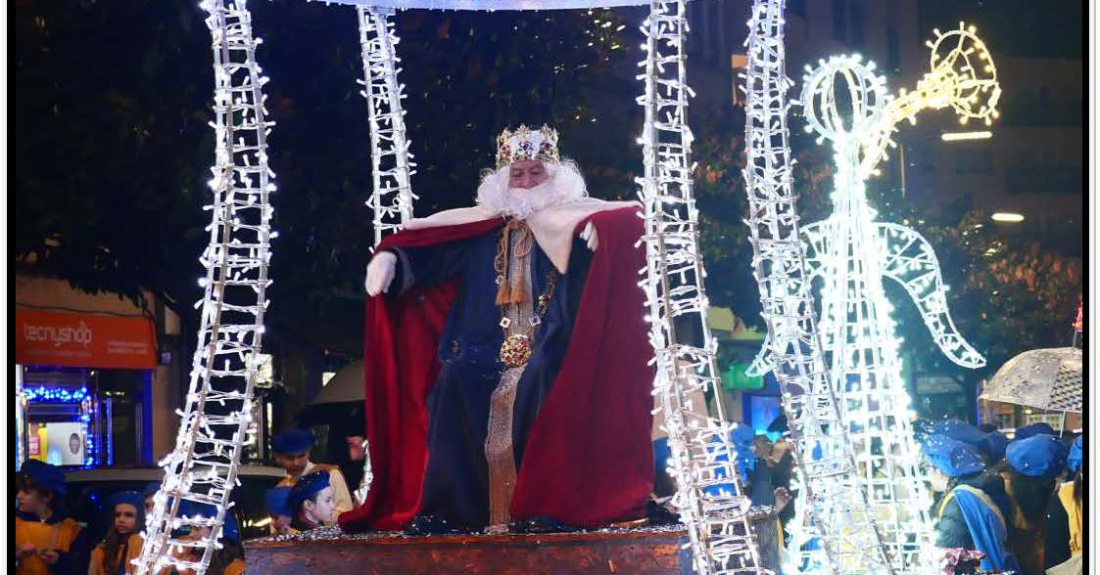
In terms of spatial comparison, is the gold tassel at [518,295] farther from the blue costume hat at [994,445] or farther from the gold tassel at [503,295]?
the blue costume hat at [994,445]

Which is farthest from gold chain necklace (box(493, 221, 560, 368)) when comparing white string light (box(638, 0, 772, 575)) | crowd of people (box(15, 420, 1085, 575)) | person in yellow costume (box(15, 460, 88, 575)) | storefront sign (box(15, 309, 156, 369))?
storefront sign (box(15, 309, 156, 369))

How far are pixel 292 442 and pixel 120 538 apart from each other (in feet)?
4.62

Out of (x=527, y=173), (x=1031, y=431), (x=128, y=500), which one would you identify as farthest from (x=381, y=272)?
(x=1031, y=431)

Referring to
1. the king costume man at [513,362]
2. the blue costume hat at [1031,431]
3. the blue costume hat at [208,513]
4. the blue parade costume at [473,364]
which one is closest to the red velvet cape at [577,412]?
the king costume man at [513,362]

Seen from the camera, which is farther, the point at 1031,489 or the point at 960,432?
the point at 960,432

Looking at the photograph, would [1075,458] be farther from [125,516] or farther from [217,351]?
[125,516]

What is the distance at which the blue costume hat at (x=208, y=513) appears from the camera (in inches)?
441

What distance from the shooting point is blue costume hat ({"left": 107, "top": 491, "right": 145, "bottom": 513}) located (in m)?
10.7

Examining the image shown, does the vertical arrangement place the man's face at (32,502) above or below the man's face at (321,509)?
above

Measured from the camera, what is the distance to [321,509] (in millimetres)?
11117

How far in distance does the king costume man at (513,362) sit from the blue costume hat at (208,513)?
8.24 feet

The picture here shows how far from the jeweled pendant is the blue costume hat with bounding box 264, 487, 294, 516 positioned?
120 inches

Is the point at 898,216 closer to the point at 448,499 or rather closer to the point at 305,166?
the point at 305,166

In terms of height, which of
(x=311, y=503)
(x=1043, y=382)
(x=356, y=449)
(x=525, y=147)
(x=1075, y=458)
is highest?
(x=525, y=147)
